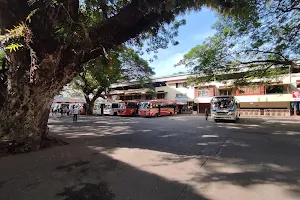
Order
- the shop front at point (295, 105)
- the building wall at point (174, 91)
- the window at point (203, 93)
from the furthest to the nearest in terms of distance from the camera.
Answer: the building wall at point (174, 91) < the window at point (203, 93) < the shop front at point (295, 105)

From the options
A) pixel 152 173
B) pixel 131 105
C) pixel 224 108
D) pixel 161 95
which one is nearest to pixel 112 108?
pixel 131 105

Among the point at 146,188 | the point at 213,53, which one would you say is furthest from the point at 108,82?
the point at 146,188

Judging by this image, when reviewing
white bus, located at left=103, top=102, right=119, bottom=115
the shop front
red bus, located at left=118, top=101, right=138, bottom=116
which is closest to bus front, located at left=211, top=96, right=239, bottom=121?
red bus, located at left=118, top=101, right=138, bottom=116

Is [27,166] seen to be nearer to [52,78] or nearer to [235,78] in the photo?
[52,78]

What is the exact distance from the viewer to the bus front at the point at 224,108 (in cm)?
1528

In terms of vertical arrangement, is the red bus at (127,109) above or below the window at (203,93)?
below

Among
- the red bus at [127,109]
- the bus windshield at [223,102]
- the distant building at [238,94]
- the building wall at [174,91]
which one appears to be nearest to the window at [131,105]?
the red bus at [127,109]

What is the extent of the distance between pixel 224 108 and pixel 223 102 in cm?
61

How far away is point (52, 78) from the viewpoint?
18.5 feet

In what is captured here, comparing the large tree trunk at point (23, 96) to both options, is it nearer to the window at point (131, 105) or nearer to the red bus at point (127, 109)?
the red bus at point (127, 109)

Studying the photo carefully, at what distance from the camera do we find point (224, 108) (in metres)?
15.7

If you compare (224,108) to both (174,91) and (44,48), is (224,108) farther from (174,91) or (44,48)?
(174,91)

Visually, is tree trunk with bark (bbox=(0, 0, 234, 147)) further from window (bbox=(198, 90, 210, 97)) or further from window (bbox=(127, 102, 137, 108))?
window (bbox=(198, 90, 210, 97))

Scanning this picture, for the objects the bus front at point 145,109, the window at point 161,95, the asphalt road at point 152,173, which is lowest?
the asphalt road at point 152,173
